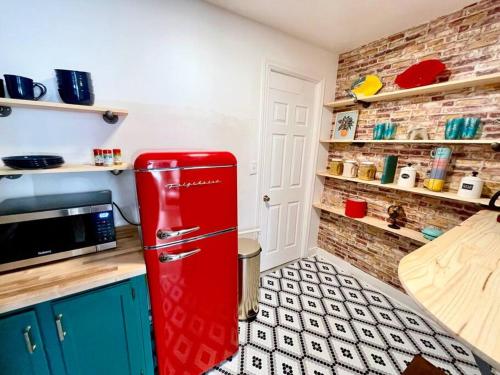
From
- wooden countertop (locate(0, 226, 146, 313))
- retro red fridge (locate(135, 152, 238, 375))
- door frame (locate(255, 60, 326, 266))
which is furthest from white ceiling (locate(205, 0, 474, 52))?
wooden countertop (locate(0, 226, 146, 313))

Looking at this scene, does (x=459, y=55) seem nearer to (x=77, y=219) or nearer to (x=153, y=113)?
(x=153, y=113)

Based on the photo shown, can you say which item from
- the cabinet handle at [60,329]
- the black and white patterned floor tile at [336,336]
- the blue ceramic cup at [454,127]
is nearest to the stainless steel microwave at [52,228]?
the cabinet handle at [60,329]

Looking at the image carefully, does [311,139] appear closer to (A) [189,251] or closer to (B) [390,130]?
(B) [390,130]

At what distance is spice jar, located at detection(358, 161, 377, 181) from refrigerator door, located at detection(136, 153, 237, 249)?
1630mm

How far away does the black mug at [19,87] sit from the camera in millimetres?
1104

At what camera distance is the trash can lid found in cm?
181

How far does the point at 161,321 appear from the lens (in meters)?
1.22

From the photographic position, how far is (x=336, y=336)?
1.79 metres

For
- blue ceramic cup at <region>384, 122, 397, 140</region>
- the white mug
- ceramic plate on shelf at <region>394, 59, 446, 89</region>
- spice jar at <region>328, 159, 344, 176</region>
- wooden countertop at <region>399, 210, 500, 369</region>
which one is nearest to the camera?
wooden countertop at <region>399, 210, 500, 369</region>

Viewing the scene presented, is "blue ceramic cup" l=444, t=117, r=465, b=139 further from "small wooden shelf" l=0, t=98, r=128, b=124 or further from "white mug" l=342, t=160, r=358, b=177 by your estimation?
"small wooden shelf" l=0, t=98, r=128, b=124

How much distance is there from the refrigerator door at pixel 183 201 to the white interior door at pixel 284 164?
41.9 inches

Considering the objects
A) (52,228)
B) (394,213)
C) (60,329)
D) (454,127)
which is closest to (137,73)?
(52,228)

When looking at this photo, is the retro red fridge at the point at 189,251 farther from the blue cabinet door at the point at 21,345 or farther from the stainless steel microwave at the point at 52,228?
the blue cabinet door at the point at 21,345

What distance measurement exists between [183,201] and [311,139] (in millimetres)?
1950
